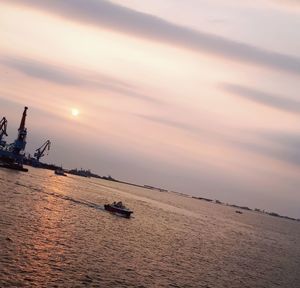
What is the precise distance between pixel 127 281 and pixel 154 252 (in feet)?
91.1

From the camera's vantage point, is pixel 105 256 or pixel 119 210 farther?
pixel 119 210

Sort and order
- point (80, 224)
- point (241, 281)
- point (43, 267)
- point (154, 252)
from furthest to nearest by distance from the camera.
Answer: point (80, 224), point (154, 252), point (241, 281), point (43, 267)

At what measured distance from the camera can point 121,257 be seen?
73188 mm

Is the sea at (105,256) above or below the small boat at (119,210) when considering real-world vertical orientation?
below

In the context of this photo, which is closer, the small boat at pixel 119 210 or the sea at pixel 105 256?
the sea at pixel 105 256

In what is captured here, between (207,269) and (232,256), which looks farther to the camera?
(232,256)

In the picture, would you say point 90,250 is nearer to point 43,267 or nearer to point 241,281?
point 43,267

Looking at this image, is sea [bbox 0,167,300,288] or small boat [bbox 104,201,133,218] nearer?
sea [bbox 0,167,300,288]

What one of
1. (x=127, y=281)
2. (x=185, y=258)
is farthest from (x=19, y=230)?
(x=185, y=258)

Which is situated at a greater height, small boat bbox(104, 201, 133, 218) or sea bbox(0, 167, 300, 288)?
small boat bbox(104, 201, 133, 218)

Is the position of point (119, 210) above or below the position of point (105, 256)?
above

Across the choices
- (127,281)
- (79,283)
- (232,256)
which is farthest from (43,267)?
(232,256)

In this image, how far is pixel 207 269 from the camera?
82750 mm

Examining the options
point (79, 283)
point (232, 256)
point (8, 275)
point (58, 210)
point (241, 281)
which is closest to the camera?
point (8, 275)
